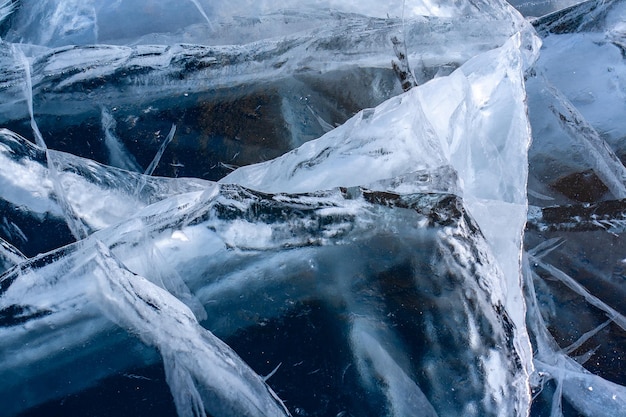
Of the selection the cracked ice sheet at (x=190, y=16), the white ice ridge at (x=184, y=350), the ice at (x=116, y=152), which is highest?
the cracked ice sheet at (x=190, y=16)

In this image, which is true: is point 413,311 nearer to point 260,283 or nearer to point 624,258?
point 260,283

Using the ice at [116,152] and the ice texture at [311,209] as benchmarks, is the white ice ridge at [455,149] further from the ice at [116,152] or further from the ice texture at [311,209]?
the ice at [116,152]

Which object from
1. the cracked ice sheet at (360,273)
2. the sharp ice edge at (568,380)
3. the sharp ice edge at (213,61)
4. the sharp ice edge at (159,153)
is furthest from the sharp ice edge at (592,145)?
the sharp ice edge at (159,153)

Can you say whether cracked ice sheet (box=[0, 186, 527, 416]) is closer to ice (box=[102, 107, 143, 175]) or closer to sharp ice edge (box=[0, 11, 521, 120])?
ice (box=[102, 107, 143, 175])

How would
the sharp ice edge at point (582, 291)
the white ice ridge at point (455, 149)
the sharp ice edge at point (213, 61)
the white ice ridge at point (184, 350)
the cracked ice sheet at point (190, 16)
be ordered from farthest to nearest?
the cracked ice sheet at point (190, 16)
the sharp ice edge at point (213, 61)
the sharp ice edge at point (582, 291)
the white ice ridge at point (455, 149)
the white ice ridge at point (184, 350)

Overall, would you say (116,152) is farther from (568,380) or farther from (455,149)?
(568,380)

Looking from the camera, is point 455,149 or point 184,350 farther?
point 455,149

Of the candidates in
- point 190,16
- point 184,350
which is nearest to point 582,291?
point 184,350
